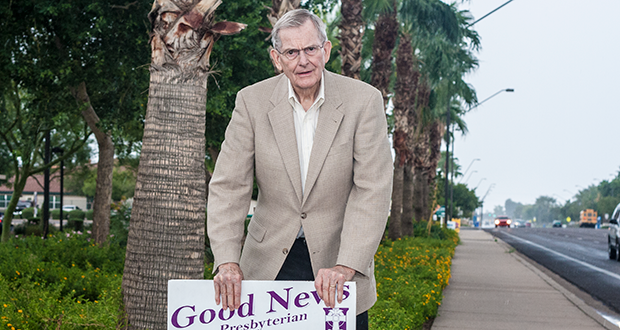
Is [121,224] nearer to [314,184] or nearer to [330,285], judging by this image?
[314,184]

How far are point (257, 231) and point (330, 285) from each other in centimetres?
51

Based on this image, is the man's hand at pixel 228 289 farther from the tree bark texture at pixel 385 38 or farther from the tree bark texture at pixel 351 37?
the tree bark texture at pixel 385 38

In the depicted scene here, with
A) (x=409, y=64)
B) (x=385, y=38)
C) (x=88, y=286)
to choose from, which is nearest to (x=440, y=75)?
(x=409, y=64)

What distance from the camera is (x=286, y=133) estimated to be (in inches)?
113

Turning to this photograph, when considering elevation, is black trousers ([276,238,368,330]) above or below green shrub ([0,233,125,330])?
above

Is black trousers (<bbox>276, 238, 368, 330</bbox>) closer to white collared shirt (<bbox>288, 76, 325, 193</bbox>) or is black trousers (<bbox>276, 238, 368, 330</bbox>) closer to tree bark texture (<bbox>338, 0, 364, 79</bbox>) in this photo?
white collared shirt (<bbox>288, 76, 325, 193</bbox>)

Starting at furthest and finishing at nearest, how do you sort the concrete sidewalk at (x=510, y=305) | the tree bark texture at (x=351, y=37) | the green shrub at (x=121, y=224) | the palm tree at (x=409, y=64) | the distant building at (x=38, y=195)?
the distant building at (x=38, y=195)
the palm tree at (x=409, y=64)
the green shrub at (x=121, y=224)
the tree bark texture at (x=351, y=37)
the concrete sidewalk at (x=510, y=305)

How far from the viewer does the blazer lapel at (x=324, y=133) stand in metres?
2.79

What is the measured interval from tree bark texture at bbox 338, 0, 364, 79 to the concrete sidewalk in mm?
5062

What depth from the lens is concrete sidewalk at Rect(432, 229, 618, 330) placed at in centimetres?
852

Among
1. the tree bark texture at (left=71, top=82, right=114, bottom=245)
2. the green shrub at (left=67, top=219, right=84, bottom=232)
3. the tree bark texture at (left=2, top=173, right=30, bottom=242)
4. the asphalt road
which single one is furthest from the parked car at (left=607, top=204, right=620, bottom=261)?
the green shrub at (left=67, top=219, right=84, bottom=232)

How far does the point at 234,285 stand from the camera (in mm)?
2686

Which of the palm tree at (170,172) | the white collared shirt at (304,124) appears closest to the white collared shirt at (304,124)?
the white collared shirt at (304,124)

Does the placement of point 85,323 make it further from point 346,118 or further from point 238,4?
point 238,4
